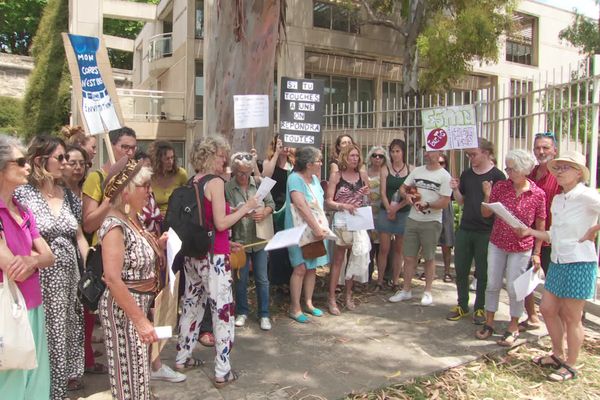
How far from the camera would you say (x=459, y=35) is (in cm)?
1323

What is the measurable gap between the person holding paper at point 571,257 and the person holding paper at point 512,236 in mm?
411

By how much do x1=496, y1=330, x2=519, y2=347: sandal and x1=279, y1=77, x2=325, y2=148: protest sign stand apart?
314cm

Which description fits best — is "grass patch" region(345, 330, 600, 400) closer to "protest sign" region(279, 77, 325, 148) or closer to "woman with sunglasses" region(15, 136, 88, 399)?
"woman with sunglasses" region(15, 136, 88, 399)

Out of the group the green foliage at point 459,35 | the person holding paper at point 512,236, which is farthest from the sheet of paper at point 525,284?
the green foliage at point 459,35

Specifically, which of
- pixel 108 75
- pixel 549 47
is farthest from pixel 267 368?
pixel 549 47

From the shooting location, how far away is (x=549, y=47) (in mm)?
24469

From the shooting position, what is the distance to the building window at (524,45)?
2344 centimetres

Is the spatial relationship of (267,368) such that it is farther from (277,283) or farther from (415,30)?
(415,30)

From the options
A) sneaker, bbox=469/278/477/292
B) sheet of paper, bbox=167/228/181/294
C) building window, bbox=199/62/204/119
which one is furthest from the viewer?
building window, bbox=199/62/204/119

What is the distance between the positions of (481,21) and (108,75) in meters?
10.6

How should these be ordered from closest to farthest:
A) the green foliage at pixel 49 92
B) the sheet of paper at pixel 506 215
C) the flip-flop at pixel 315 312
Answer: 1. the sheet of paper at pixel 506 215
2. the flip-flop at pixel 315 312
3. the green foliage at pixel 49 92

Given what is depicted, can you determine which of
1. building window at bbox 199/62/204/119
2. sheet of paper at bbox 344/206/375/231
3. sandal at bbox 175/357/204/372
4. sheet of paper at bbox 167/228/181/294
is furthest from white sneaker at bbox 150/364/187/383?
building window at bbox 199/62/204/119

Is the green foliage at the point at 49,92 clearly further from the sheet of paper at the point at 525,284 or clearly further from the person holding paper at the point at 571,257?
the person holding paper at the point at 571,257

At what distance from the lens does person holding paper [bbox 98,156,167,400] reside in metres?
2.70
